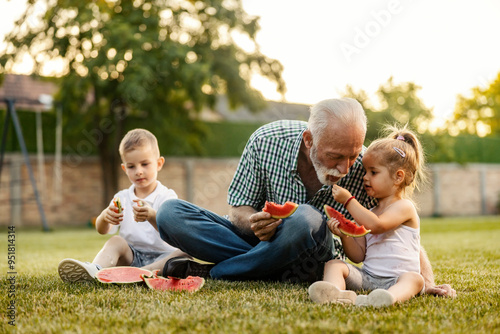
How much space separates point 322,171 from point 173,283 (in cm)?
100

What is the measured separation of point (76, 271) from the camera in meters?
2.87

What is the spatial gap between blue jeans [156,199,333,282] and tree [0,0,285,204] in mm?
8686

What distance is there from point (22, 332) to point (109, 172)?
12.1 meters

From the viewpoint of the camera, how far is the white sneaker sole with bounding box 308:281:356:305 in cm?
227

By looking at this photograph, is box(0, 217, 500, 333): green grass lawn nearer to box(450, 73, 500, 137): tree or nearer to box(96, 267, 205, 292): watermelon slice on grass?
box(96, 267, 205, 292): watermelon slice on grass

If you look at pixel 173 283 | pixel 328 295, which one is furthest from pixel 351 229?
pixel 173 283

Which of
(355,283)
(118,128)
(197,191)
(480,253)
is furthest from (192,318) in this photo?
(197,191)

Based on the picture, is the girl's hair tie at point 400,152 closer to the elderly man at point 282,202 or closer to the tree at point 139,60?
the elderly man at point 282,202

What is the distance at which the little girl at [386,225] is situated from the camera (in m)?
2.60

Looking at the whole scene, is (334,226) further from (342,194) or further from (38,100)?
(38,100)

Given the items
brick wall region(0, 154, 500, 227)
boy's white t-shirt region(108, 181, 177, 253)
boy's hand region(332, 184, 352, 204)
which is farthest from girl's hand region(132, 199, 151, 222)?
brick wall region(0, 154, 500, 227)

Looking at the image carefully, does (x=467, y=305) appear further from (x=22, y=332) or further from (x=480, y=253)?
(x=480, y=253)

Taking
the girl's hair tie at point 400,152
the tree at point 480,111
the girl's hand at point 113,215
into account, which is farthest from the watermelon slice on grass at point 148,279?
the tree at point 480,111

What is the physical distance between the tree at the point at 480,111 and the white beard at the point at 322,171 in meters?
35.5
